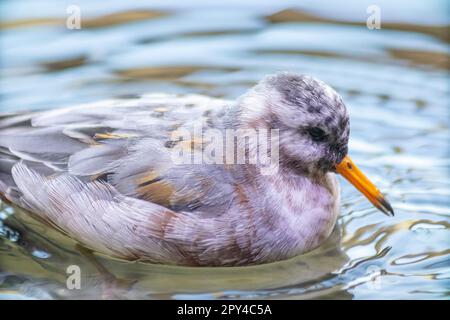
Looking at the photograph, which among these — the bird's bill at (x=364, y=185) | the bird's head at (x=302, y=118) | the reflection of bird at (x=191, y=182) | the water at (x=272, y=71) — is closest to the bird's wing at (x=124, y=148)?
the reflection of bird at (x=191, y=182)

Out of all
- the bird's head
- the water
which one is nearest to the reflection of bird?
the bird's head

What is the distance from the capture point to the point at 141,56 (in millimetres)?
10250

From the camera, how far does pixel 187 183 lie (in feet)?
21.8

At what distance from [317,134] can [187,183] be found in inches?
41.7

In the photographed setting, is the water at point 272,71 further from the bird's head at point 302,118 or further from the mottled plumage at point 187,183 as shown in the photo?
the bird's head at point 302,118

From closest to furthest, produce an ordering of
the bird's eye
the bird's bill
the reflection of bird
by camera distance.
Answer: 1. the reflection of bird
2. the bird's eye
3. the bird's bill

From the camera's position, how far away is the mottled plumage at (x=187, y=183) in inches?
262

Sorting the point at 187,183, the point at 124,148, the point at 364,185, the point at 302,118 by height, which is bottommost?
the point at 364,185

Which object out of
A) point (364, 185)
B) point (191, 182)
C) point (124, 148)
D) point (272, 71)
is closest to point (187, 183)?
point (191, 182)

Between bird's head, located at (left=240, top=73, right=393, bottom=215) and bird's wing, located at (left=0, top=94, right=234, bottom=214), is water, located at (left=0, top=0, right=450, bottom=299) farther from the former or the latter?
bird's head, located at (left=240, top=73, right=393, bottom=215)

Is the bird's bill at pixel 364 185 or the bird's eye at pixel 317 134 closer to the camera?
the bird's eye at pixel 317 134

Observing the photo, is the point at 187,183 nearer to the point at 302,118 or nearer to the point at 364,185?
the point at 302,118

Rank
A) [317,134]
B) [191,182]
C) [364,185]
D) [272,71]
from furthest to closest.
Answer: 1. [272,71]
2. [364,185]
3. [317,134]
4. [191,182]

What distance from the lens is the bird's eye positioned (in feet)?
22.2
